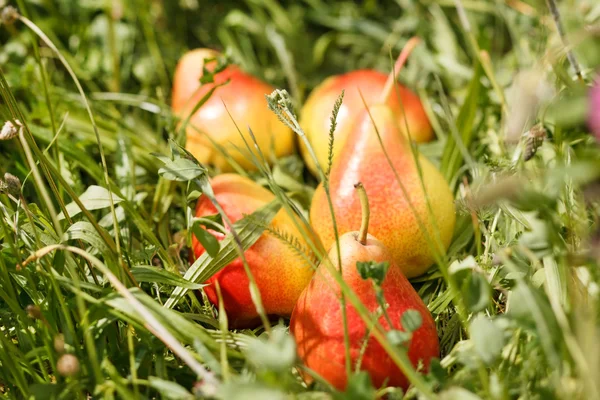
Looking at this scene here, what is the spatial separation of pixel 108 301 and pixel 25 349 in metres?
0.25

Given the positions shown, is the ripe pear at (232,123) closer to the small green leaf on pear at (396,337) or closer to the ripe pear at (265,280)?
the ripe pear at (265,280)

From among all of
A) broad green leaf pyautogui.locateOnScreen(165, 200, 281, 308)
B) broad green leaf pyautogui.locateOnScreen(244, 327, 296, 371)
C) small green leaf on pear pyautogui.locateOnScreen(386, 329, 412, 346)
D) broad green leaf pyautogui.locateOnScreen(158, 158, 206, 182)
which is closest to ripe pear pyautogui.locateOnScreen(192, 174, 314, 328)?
broad green leaf pyautogui.locateOnScreen(165, 200, 281, 308)

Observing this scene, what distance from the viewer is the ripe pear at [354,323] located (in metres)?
0.92

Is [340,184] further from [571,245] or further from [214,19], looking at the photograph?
[214,19]

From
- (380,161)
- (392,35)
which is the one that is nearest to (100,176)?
(380,161)

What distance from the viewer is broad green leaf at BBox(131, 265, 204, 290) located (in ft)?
3.47

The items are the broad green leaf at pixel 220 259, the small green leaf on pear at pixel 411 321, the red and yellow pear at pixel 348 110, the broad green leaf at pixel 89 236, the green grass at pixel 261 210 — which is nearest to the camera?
the green grass at pixel 261 210

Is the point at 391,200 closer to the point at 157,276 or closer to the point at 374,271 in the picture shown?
the point at 374,271

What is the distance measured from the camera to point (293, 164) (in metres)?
1.62

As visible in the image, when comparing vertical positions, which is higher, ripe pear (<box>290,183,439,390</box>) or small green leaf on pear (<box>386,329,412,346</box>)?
small green leaf on pear (<box>386,329,412,346</box>)

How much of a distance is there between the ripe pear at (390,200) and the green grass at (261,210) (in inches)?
2.4

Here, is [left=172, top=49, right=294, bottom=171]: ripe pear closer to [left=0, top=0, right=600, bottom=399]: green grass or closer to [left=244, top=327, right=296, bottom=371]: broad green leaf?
[left=0, top=0, right=600, bottom=399]: green grass

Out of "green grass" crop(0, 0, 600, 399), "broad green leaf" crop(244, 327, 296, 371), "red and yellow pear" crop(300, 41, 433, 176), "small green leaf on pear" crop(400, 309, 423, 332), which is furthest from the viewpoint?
"red and yellow pear" crop(300, 41, 433, 176)

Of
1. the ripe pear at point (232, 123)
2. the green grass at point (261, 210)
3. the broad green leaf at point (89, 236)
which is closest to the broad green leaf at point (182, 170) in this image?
the green grass at point (261, 210)
